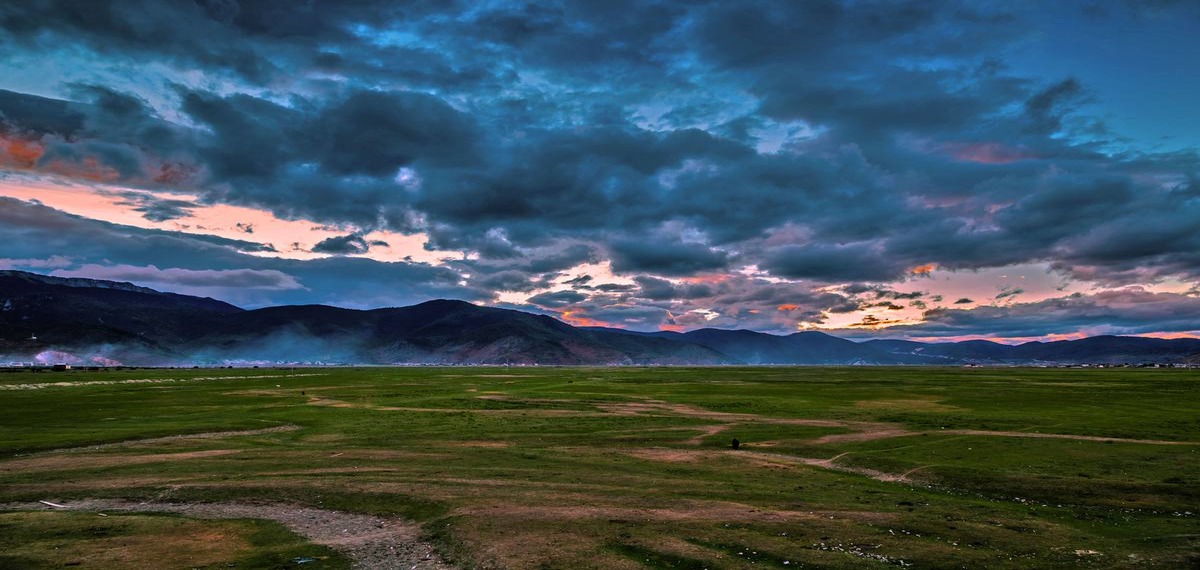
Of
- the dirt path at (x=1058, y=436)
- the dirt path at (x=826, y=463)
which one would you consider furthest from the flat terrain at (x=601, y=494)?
the dirt path at (x=1058, y=436)

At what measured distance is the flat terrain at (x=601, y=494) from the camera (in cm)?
1728

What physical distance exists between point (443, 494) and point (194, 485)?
10882mm

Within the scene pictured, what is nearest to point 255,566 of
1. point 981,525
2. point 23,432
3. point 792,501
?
point 792,501

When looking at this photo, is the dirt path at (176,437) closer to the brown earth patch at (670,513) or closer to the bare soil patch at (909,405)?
the brown earth patch at (670,513)

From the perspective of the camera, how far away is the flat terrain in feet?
56.7

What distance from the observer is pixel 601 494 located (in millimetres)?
24625

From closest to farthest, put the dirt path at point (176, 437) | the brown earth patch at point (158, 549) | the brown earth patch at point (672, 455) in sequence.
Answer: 1. the brown earth patch at point (158, 549)
2. the brown earth patch at point (672, 455)
3. the dirt path at point (176, 437)

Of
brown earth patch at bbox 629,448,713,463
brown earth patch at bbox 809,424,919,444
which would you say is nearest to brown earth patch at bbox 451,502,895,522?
brown earth patch at bbox 629,448,713,463

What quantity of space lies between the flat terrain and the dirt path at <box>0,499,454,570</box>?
109 mm

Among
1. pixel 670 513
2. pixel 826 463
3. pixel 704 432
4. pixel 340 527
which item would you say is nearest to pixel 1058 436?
pixel 826 463

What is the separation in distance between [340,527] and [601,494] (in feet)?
31.0

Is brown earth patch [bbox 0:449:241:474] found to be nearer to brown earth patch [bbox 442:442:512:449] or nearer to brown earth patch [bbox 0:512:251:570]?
brown earth patch [bbox 442:442:512:449]

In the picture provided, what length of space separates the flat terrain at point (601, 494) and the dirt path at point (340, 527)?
0.36 ft

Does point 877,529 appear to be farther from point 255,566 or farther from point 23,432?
point 23,432
